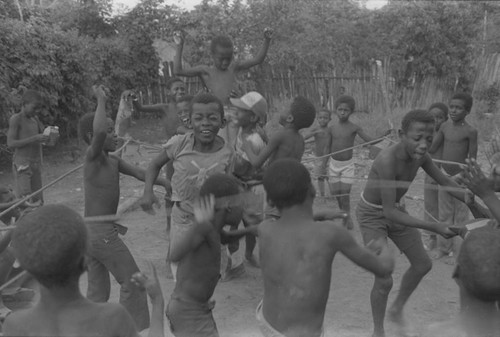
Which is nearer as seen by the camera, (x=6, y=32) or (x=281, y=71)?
(x=6, y=32)

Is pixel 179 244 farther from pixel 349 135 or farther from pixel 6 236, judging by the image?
pixel 349 135

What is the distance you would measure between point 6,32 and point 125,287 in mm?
7521

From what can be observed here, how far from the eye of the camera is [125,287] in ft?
13.2

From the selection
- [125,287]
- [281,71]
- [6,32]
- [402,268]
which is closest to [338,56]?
[281,71]

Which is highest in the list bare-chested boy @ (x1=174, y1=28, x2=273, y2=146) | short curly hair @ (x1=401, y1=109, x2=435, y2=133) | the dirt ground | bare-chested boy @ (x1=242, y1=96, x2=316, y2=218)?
bare-chested boy @ (x1=174, y1=28, x2=273, y2=146)

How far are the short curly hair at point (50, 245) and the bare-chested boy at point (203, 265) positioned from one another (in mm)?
1171

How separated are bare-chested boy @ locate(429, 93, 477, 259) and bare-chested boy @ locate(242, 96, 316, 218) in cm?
181

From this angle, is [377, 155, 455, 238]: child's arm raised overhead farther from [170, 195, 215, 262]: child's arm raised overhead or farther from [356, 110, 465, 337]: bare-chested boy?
[170, 195, 215, 262]: child's arm raised overhead

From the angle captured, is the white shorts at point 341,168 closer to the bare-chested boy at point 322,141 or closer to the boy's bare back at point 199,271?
the bare-chested boy at point 322,141

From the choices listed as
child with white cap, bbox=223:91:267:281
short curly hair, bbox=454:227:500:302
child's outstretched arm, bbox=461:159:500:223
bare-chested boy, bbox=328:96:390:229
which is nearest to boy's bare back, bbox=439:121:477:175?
bare-chested boy, bbox=328:96:390:229

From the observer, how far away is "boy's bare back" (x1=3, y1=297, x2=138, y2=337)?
2.06 meters

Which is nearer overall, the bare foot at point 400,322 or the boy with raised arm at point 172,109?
the bare foot at point 400,322

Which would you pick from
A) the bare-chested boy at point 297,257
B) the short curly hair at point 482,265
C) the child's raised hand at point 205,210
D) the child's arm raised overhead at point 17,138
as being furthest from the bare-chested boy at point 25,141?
the short curly hair at point 482,265

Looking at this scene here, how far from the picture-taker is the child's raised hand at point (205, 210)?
3.05 m
